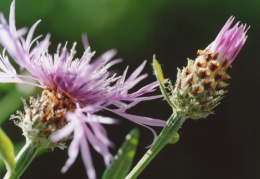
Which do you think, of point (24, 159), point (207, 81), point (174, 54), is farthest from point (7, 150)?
point (174, 54)

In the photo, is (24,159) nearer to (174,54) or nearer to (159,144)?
(159,144)

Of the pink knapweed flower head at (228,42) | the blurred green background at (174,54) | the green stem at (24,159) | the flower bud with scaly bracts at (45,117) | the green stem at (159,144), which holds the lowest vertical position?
the blurred green background at (174,54)

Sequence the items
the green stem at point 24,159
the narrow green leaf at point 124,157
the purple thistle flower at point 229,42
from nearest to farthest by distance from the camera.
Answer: the narrow green leaf at point 124,157 → the green stem at point 24,159 → the purple thistle flower at point 229,42

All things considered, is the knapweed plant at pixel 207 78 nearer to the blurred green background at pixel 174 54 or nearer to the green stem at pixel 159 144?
the green stem at pixel 159 144

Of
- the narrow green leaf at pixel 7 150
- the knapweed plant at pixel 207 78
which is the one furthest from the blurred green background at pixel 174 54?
the narrow green leaf at pixel 7 150

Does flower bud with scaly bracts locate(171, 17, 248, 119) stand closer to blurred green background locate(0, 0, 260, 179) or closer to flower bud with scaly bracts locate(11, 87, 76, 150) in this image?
flower bud with scaly bracts locate(11, 87, 76, 150)

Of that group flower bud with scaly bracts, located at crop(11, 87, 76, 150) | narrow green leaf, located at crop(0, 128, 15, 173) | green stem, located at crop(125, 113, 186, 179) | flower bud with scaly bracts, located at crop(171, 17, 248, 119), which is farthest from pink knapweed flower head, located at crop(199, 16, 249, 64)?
narrow green leaf, located at crop(0, 128, 15, 173)

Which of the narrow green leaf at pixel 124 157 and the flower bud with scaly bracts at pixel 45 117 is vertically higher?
the flower bud with scaly bracts at pixel 45 117
